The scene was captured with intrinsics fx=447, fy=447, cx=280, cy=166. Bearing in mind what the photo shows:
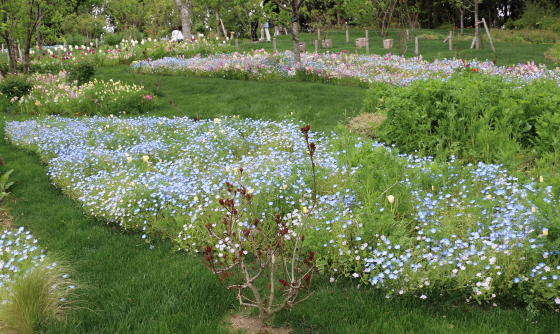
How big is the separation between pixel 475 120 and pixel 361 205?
3199 mm

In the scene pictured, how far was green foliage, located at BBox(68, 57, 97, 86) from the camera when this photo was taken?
14859 mm

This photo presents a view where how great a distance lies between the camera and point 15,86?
13492 mm

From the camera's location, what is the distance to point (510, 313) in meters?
3.52

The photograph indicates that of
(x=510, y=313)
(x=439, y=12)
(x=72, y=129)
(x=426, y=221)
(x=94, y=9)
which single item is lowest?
(x=510, y=313)

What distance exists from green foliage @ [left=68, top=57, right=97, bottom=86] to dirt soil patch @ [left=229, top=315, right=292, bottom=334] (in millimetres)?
13454

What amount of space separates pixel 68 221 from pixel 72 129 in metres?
4.03

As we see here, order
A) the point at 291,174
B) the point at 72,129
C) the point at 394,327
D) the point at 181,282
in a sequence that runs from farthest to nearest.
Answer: the point at 72,129
the point at 291,174
the point at 181,282
the point at 394,327

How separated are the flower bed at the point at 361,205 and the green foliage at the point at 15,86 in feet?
21.2

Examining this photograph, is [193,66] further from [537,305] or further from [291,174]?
[537,305]

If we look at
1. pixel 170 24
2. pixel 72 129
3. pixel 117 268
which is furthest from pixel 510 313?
pixel 170 24

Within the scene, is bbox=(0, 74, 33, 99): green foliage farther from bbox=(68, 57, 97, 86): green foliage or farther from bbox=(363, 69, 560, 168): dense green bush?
bbox=(363, 69, 560, 168): dense green bush

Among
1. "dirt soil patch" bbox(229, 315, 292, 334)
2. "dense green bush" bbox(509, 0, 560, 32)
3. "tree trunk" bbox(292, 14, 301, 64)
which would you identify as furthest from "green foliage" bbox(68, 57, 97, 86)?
"dense green bush" bbox(509, 0, 560, 32)

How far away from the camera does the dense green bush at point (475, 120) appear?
6.48 meters

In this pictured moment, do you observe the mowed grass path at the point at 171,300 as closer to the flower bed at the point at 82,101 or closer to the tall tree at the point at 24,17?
the flower bed at the point at 82,101
